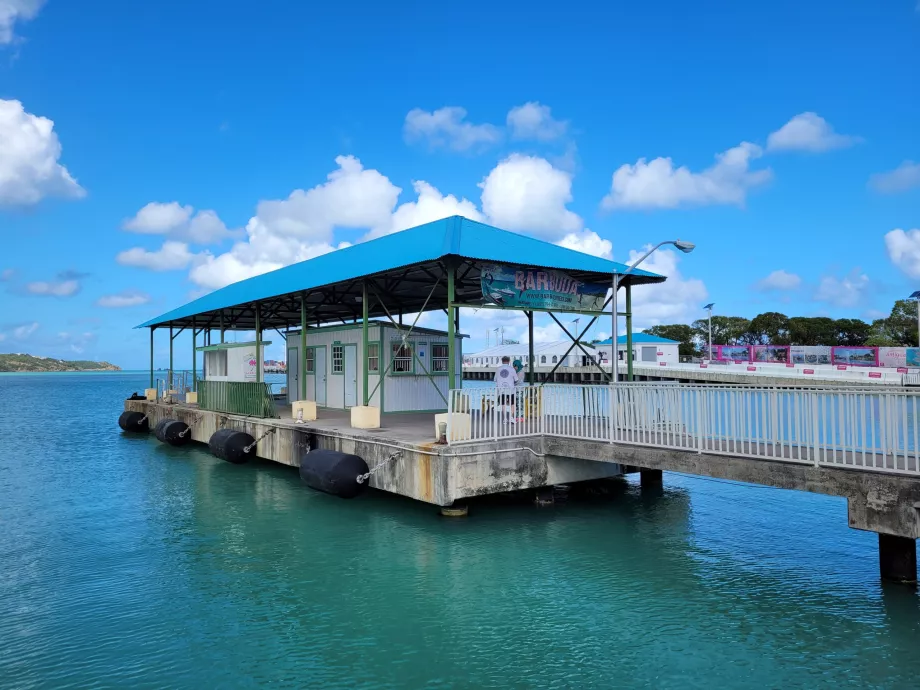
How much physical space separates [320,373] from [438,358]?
4.85m

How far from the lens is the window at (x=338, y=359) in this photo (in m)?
20.8

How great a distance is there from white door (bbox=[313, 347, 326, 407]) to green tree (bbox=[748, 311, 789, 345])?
72.3 metres

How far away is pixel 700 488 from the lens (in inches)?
627

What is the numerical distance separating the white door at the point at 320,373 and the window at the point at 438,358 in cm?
435

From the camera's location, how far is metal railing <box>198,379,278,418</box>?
61.7 feet

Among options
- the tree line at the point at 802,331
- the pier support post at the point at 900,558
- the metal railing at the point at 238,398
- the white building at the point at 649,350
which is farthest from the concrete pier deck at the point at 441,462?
the tree line at the point at 802,331

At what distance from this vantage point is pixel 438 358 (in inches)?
780

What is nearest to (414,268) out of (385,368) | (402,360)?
(385,368)

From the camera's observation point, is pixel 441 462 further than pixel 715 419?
Yes

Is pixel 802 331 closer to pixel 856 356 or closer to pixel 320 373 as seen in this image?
pixel 856 356

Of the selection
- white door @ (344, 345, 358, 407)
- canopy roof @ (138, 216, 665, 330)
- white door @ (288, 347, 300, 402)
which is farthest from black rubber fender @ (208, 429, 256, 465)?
white door @ (288, 347, 300, 402)

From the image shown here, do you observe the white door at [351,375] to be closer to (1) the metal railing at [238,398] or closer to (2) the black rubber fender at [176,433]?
(1) the metal railing at [238,398]

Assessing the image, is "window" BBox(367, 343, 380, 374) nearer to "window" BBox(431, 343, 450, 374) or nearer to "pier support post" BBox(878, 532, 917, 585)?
"window" BBox(431, 343, 450, 374)

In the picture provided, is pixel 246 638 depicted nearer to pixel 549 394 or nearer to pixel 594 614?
pixel 594 614
